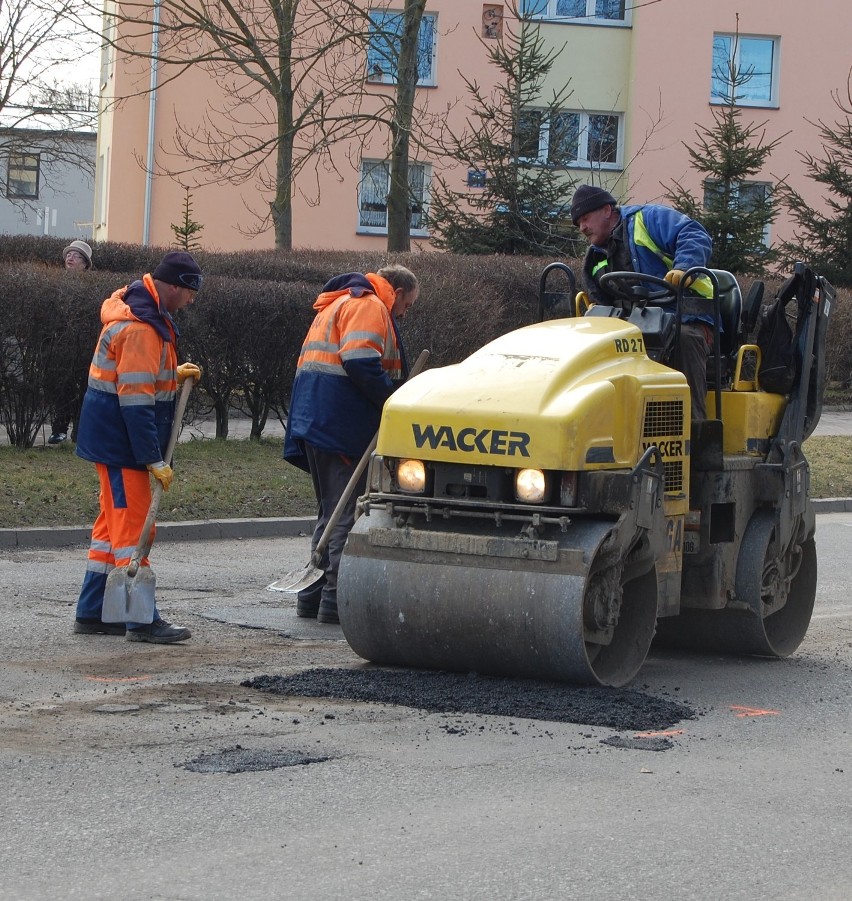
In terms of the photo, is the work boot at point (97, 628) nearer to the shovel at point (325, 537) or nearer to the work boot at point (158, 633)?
the work boot at point (158, 633)

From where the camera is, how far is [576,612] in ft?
19.2

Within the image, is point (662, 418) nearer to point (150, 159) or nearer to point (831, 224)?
point (831, 224)

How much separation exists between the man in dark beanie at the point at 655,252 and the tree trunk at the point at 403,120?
11.1 m

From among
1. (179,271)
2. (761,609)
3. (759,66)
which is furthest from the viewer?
(759,66)

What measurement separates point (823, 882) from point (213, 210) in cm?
2907

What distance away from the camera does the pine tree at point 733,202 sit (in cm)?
2355

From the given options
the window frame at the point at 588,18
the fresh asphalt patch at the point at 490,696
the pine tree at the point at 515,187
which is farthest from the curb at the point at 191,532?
the window frame at the point at 588,18

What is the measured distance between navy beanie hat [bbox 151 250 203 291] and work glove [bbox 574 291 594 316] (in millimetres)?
1853

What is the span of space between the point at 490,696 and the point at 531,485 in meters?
0.84

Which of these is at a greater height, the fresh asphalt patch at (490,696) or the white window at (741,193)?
the white window at (741,193)

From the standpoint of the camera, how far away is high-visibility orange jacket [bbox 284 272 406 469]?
26.2 feet

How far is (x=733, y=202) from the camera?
78.7 ft

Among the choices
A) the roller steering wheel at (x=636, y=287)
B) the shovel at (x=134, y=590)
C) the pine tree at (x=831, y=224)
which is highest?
the pine tree at (x=831, y=224)

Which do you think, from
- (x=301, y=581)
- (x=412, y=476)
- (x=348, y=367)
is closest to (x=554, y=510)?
(x=412, y=476)
